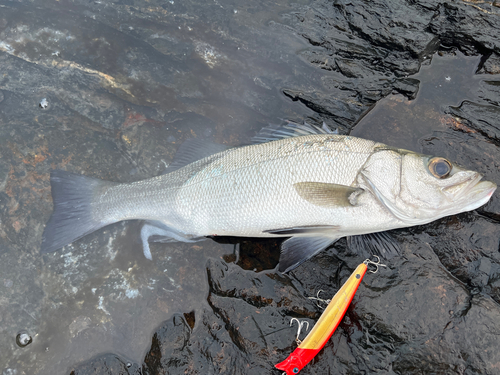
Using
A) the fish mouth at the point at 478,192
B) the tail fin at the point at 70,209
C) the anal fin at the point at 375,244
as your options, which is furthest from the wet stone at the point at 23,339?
the fish mouth at the point at 478,192

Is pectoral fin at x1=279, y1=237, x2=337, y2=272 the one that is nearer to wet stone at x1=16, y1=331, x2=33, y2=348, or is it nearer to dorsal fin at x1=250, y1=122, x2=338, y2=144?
dorsal fin at x1=250, y1=122, x2=338, y2=144

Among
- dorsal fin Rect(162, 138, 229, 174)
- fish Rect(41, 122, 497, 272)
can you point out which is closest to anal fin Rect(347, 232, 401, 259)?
fish Rect(41, 122, 497, 272)

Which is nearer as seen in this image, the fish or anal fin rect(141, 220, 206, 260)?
the fish

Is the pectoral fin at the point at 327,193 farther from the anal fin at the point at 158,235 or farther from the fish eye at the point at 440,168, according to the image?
the anal fin at the point at 158,235

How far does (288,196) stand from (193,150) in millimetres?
1102

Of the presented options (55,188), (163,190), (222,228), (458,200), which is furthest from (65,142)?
(458,200)

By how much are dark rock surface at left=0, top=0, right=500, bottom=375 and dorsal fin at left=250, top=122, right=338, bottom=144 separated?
0.35m

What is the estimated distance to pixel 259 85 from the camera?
3.15m

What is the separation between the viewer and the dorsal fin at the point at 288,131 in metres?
2.78

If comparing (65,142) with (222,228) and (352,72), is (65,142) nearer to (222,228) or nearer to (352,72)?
(222,228)

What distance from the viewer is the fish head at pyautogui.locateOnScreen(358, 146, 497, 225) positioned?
236 cm

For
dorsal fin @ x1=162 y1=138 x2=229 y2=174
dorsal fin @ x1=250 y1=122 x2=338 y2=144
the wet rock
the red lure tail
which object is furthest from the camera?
dorsal fin @ x1=162 y1=138 x2=229 y2=174

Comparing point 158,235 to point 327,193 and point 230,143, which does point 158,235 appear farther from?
point 327,193

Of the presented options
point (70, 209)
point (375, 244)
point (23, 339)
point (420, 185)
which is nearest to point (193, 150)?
point (70, 209)
